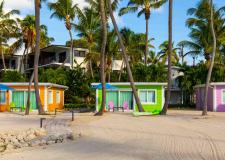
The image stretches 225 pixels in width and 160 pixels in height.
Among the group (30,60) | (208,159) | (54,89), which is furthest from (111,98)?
(30,60)

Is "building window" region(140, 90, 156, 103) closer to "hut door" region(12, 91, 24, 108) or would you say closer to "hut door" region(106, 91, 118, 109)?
"hut door" region(106, 91, 118, 109)

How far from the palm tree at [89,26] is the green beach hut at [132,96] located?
50.6ft

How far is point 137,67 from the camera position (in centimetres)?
4900

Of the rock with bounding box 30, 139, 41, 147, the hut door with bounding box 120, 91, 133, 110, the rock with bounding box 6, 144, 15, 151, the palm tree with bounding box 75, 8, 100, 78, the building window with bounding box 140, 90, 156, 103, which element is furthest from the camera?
the palm tree with bounding box 75, 8, 100, 78

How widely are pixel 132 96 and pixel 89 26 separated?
1815 centimetres

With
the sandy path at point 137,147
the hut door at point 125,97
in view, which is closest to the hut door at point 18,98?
the hut door at point 125,97

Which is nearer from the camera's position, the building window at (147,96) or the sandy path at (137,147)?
the sandy path at (137,147)

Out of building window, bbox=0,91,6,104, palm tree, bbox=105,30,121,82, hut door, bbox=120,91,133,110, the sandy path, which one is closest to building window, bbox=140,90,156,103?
hut door, bbox=120,91,133,110

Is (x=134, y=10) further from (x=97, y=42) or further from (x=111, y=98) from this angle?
(x=111, y=98)

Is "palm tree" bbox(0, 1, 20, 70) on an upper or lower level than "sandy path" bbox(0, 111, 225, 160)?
upper

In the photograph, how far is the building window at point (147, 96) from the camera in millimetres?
34928

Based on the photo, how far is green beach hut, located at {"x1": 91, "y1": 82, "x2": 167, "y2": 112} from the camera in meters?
34.8

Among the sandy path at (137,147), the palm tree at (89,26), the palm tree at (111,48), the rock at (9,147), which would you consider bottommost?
the rock at (9,147)

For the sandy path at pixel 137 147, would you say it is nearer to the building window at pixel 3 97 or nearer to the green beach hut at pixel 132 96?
the green beach hut at pixel 132 96
